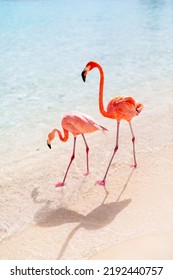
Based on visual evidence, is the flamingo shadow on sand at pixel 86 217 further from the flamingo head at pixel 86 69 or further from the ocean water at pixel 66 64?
the flamingo head at pixel 86 69

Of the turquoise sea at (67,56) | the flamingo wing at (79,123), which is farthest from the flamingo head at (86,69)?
the turquoise sea at (67,56)

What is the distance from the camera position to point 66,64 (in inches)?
411

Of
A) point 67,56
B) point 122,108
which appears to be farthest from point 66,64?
point 122,108

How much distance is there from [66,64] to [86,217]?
685 centimetres

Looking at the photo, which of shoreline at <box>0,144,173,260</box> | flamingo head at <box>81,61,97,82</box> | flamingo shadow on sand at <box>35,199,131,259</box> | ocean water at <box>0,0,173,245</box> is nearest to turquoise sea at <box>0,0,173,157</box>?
ocean water at <box>0,0,173,245</box>

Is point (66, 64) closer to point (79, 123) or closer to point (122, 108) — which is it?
point (122, 108)

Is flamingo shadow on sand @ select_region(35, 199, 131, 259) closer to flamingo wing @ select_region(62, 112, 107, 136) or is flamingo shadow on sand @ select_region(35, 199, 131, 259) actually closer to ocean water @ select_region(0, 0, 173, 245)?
flamingo wing @ select_region(62, 112, 107, 136)

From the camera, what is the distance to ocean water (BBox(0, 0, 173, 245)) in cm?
681

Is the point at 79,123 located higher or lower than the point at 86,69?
lower

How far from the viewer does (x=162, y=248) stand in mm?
3510

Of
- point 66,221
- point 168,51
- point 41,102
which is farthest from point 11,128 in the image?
point 168,51

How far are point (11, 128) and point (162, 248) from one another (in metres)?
3.83
